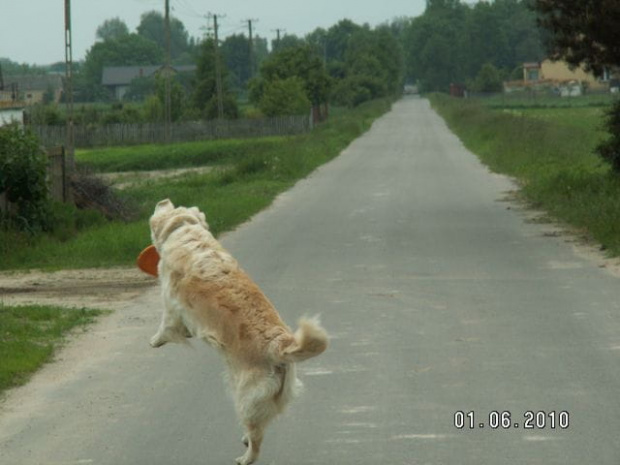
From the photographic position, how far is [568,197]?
24422 mm

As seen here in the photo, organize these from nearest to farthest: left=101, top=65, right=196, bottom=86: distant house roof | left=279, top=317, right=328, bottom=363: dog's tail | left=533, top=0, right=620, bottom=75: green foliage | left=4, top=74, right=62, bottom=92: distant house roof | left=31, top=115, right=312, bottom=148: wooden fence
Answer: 1. left=279, top=317, right=328, bottom=363: dog's tail
2. left=533, top=0, right=620, bottom=75: green foliage
3. left=31, top=115, right=312, bottom=148: wooden fence
4. left=4, top=74, right=62, bottom=92: distant house roof
5. left=101, top=65, right=196, bottom=86: distant house roof

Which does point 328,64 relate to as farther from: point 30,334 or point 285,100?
point 30,334

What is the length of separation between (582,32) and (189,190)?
1230 centimetres

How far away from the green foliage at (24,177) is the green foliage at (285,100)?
55.1m

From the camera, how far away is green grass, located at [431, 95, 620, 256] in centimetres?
2005

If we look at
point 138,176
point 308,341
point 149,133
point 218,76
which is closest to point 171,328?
point 308,341

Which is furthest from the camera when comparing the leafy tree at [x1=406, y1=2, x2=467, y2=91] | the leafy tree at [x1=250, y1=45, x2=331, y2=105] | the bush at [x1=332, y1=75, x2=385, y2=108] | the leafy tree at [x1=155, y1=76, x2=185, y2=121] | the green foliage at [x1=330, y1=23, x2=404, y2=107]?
the leafy tree at [x1=406, y1=2, x2=467, y2=91]

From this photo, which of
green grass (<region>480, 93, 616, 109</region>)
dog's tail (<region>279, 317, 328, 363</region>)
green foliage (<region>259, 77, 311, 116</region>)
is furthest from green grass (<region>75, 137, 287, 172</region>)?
dog's tail (<region>279, 317, 328, 363</region>)

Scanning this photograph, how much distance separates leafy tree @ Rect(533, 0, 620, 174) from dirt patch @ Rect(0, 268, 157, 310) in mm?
9033

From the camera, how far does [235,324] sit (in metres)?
6.98

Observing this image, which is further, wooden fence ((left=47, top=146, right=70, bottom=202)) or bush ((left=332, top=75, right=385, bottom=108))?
bush ((left=332, top=75, right=385, bottom=108))

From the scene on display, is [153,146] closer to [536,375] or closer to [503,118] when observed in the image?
[503,118]

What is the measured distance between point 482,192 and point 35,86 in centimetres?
12484

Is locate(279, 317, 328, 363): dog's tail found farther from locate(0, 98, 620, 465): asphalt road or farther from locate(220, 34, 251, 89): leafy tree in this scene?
locate(220, 34, 251, 89): leafy tree
